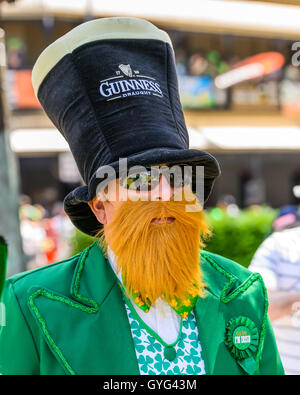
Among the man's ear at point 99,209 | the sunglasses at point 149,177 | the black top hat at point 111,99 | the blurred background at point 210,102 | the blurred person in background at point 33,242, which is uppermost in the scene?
the blurred background at point 210,102

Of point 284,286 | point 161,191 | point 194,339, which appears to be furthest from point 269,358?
point 284,286

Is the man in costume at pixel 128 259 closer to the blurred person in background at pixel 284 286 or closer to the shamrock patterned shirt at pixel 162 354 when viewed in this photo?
the shamrock patterned shirt at pixel 162 354

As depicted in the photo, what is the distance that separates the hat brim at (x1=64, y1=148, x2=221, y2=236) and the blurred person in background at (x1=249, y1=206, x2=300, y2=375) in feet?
2.60

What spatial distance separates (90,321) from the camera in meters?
1.44

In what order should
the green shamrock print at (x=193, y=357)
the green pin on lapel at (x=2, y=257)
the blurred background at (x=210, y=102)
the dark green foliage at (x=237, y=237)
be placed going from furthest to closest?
the blurred background at (x=210, y=102) < the dark green foliage at (x=237, y=237) < the green shamrock print at (x=193, y=357) < the green pin on lapel at (x=2, y=257)

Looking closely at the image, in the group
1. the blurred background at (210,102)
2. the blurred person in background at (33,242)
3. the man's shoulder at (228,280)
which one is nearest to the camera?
the man's shoulder at (228,280)

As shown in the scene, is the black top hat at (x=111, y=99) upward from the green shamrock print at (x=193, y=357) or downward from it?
upward

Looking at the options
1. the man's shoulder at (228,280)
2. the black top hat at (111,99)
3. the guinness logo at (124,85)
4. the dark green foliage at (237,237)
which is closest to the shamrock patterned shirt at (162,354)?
the man's shoulder at (228,280)

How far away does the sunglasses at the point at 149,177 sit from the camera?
57.2 inches

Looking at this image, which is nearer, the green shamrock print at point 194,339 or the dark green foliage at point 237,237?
the green shamrock print at point 194,339

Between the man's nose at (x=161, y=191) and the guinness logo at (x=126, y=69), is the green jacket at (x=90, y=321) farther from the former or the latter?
the guinness logo at (x=126, y=69)

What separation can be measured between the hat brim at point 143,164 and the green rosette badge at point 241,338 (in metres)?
0.42
